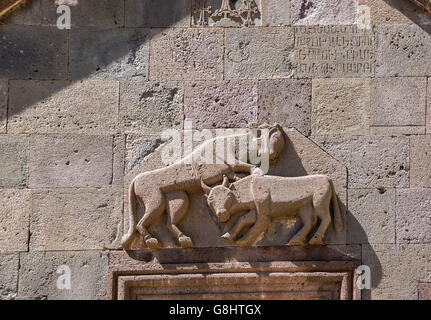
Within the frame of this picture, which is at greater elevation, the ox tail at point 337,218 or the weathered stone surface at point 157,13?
the weathered stone surface at point 157,13

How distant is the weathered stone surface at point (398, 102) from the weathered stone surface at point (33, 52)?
2317 millimetres

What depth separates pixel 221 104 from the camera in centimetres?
827

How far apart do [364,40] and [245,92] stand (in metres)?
0.96

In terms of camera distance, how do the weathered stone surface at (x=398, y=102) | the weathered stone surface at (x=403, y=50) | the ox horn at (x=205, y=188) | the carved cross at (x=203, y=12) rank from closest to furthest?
the ox horn at (x=205, y=188) → the weathered stone surface at (x=398, y=102) → the weathered stone surface at (x=403, y=50) → the carved cross at (x=203, y=12)

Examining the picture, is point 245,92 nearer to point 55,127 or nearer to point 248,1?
point 248,1

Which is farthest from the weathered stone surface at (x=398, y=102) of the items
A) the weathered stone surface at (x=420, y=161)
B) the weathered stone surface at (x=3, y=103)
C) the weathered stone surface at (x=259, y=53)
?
the weathered stone surface at (x=3, y=103)

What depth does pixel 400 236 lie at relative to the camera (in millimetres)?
7895

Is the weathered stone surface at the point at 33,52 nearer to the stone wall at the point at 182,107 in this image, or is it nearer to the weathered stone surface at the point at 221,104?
the stone wall at the point at 182,107

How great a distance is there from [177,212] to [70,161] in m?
0.90

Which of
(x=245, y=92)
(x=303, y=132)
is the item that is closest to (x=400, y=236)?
(x=303, y=132)

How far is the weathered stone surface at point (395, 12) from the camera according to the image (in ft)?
27.5

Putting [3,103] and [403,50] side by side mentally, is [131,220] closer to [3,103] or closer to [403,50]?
[3,103]

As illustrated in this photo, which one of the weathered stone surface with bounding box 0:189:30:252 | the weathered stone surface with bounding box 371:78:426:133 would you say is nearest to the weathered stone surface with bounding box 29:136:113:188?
the weathered stone surface with bounding box 0:189:30:252

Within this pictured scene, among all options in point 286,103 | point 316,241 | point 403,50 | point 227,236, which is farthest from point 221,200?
point 403,50
